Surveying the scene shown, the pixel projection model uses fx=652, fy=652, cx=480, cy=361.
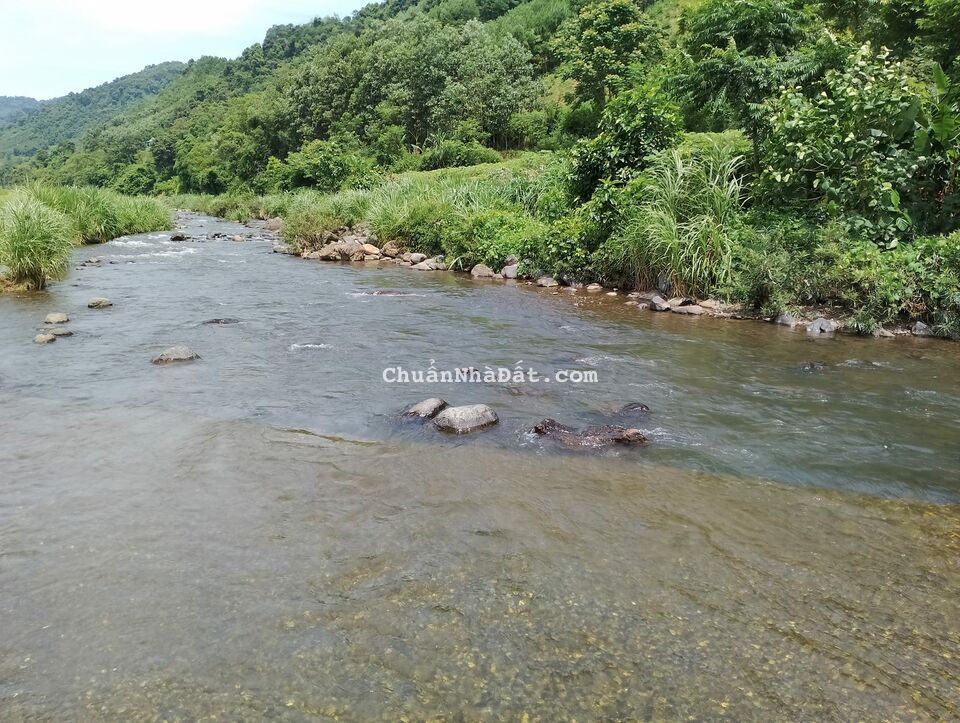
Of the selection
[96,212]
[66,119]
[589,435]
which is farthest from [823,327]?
[66,119]

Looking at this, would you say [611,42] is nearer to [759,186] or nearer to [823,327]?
[759,186]

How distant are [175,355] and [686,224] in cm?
979

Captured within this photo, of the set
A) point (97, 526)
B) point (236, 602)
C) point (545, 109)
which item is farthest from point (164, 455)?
point (545, 109)

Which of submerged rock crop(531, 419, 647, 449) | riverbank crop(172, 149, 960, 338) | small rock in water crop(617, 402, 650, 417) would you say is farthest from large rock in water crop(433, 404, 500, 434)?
riverbank crop(172, 149, 960, 338)

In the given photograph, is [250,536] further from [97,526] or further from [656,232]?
[656,232]

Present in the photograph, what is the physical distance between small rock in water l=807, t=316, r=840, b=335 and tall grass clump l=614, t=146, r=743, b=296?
2.04 m

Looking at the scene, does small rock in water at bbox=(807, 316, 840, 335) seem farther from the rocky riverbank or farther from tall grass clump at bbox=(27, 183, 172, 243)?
tall grass clump at bbox=(27, 183, 172, 243)

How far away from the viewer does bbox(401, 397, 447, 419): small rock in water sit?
679cm

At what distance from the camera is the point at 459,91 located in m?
50.8

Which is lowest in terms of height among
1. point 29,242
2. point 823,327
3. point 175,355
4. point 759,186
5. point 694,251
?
point 175,355

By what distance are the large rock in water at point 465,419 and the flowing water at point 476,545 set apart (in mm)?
221

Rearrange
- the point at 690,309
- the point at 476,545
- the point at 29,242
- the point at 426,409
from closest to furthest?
the point at 476,545
the point at 426,409
the point at 690,309
the point at 29,242

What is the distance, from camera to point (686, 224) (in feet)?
43.5

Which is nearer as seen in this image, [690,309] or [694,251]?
[690,309]
